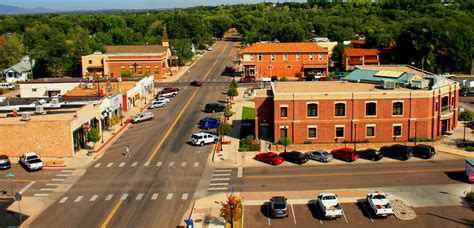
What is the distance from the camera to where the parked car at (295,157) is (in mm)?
56000

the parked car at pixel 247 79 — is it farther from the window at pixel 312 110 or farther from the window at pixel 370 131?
the window at pixel 370 131

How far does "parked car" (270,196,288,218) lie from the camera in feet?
137

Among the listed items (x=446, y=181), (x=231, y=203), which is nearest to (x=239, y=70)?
(x=446, y=181)

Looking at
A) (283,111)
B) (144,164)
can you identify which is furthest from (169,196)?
(283,111)

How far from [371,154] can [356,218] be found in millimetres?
15841

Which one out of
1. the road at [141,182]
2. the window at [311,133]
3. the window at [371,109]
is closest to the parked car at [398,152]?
the window at [371,109]

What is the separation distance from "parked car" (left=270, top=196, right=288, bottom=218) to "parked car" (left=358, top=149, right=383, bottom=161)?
16.6 metres

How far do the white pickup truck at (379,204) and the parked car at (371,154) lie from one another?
41.5ft

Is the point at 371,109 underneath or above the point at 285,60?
underneath

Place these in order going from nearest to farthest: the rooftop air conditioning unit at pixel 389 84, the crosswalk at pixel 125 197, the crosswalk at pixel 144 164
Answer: the crosswalk at pixel 125 197 < the crosswalk at pixel 144 164 < the rooftop air conditioning unit at pixel 389 84

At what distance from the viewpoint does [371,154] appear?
56500 mm

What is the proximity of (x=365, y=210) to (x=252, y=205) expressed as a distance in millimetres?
8932

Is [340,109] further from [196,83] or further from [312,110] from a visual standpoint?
[196,83]

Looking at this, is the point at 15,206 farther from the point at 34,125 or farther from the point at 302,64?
the point at 302,64
